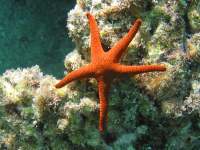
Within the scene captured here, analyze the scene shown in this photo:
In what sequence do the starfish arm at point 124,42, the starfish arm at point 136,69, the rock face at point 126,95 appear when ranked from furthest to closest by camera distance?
the rock face at point 126,95, the starfish arm at point 124,42, the starfish arm at point 136,69

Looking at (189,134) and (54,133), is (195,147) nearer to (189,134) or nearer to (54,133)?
(189,134)

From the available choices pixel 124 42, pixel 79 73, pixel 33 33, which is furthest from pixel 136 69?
pixel 33 33

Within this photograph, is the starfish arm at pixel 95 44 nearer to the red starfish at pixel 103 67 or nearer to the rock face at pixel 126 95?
the red starfish at pixel 103 67

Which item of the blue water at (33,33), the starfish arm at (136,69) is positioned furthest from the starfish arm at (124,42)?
the blue water at (33,33)

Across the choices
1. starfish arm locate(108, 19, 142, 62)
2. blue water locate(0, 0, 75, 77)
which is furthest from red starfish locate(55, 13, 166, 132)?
blue water locate(0, 0, 75, 77)

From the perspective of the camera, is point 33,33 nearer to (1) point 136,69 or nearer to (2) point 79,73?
(2) point 79,73

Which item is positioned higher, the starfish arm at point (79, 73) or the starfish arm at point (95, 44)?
the starfish arm at point (95, 44)

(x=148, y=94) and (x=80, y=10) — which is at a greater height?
(x=80, y=10)

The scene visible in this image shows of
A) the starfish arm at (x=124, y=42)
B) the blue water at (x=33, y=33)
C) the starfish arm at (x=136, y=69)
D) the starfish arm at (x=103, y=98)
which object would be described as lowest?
the starfish arm at (x=103, y=98)

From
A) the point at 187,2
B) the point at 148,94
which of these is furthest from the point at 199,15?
the point at 148,94
